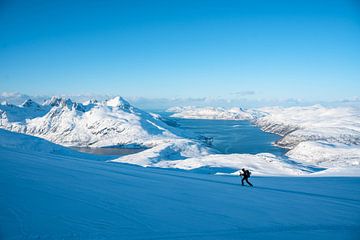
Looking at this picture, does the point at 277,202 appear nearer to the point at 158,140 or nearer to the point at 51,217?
the point at 51,217

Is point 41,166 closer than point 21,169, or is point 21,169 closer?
point 21,169

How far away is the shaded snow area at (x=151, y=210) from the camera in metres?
6.52

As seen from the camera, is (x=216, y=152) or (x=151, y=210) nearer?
(x=151, y=210)

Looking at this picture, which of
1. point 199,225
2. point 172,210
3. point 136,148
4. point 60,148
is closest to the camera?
point 199,225

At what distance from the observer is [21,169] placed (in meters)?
11.8

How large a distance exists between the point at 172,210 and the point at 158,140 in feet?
503

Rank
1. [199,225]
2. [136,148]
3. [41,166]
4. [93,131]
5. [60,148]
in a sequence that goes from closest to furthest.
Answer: [199,225] → [41,166] → [60,148] → [136,148] → [93,131]

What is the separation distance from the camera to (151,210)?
8.15 meters

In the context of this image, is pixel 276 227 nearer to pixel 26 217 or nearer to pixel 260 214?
pixel 260 214

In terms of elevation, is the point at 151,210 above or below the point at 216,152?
above

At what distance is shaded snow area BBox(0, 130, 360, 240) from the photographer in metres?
6.52

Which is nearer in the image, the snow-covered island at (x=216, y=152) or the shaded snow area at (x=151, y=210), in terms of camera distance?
the shaded snow area at (x=151, y=210)

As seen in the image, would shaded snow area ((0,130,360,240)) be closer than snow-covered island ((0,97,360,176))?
Yes

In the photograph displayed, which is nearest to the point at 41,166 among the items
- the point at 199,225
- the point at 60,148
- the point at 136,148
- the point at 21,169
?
the point at 21,169
